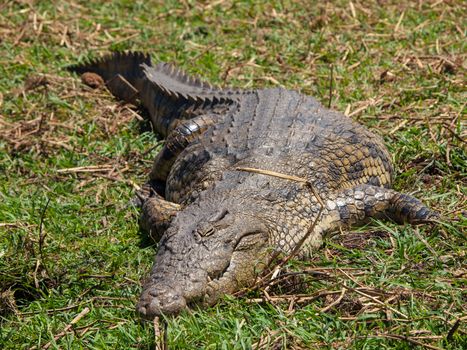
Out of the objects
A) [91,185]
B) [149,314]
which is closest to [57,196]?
→ [91,185]

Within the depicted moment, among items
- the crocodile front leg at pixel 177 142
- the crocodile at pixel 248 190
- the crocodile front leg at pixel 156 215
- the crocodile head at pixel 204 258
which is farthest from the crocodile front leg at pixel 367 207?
the crocodile front leg at pixel 177 142

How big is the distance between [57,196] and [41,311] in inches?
70.2

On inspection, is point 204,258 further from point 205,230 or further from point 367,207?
point 367,207

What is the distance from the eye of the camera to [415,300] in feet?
13.4

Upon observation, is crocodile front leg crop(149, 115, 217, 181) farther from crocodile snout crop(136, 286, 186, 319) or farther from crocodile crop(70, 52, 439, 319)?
crocodile snout crop(136, 286, 186, 319)

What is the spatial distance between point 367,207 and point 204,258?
1.28 metres

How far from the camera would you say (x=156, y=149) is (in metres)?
6.91

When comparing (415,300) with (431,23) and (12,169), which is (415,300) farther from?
(431,23)

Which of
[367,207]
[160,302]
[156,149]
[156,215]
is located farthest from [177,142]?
[160,302]

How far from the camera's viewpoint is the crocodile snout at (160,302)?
159 inches

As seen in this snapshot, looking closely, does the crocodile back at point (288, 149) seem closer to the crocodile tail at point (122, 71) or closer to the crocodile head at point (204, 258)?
the crocodile head at point (204, 258)

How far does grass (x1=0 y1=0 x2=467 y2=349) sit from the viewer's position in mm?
4059

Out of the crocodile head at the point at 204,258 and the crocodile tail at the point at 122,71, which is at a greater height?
the crocodile head at the point at 204,258

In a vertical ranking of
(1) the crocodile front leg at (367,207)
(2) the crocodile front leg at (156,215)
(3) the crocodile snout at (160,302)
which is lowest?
(2) the crocodile front leg at (156,215)
